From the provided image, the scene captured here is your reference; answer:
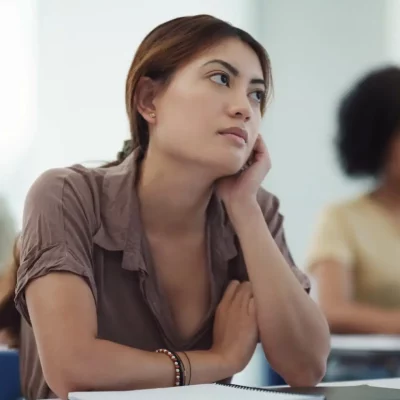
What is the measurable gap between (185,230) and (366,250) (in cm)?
98

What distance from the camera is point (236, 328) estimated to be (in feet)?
4.13

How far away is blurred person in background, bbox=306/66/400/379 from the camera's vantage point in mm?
2119

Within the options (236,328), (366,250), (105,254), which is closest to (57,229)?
(105,254)

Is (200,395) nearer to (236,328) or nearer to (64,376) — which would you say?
(64,376)

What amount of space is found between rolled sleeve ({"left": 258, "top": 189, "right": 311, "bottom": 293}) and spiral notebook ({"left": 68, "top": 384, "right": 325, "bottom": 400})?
456 mm

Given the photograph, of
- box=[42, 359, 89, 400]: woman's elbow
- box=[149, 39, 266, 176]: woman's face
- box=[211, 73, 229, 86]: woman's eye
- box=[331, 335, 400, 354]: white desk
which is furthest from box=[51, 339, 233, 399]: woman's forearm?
box=[331, 335, 400, 354]: white desk

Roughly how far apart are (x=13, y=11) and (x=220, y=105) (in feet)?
5.90

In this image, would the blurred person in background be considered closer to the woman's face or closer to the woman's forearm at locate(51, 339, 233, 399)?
the woman's face

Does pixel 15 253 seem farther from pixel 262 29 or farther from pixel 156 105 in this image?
pixel 262 29

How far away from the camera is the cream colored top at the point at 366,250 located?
7.16 feet

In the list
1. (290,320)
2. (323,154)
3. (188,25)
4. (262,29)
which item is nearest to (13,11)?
(262,29)

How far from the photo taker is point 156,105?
52.0 inches

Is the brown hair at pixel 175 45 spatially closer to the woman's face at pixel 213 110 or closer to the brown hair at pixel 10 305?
the woman's face at pixel 213 110

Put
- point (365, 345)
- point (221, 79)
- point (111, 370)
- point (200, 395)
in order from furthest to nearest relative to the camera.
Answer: point (365, 345) → point (221, 79) → point (111, 370) → point (200, 395)
